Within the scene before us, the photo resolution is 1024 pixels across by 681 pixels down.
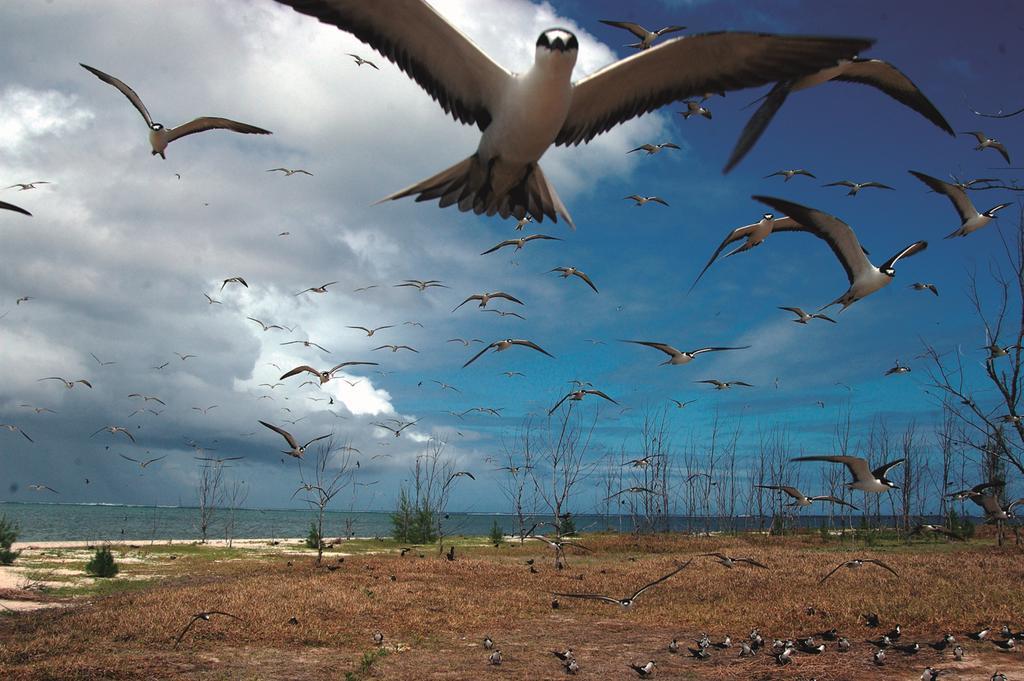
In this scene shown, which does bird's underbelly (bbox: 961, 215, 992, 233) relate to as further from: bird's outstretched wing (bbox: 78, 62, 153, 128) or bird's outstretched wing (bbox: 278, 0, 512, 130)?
bird's outstretched wing (bbox: 78, 62, 153, 128)

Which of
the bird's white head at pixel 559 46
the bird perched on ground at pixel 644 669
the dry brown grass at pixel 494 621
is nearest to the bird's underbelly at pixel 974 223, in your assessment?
the dry brown grass at pixel 494 621

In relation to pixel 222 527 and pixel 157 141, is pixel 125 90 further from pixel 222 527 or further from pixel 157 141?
pixel 222 527

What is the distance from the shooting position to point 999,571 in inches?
611

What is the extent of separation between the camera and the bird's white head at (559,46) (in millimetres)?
3328

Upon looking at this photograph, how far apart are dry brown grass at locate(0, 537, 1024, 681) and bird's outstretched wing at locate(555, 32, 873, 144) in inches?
262

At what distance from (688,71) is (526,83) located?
903mm

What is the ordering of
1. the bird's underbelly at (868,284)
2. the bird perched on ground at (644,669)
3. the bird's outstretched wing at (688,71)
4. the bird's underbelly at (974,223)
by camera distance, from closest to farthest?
the bird's outstretched wing at (688,71), the bird's underbelly at (868,284), the bird's underbelly at (974,223), the bird perched on ground at (644,669)

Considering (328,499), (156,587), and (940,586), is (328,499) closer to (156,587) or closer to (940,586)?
(156,587)

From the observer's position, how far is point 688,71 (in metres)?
3.72

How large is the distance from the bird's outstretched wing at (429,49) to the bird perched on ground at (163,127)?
177cm

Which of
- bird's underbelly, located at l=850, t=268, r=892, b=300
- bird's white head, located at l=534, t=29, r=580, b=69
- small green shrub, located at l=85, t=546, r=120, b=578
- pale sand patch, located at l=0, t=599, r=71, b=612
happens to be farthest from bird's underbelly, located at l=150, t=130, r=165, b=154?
small green shrub, located at l=85, t=546, r=120, b=578

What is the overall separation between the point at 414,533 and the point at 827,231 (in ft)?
91.8

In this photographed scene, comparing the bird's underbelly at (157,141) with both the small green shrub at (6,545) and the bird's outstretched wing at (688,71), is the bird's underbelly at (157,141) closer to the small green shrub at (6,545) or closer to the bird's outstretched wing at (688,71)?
the bird's outstretched wing at (688,71)

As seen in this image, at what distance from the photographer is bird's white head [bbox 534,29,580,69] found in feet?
10.9
